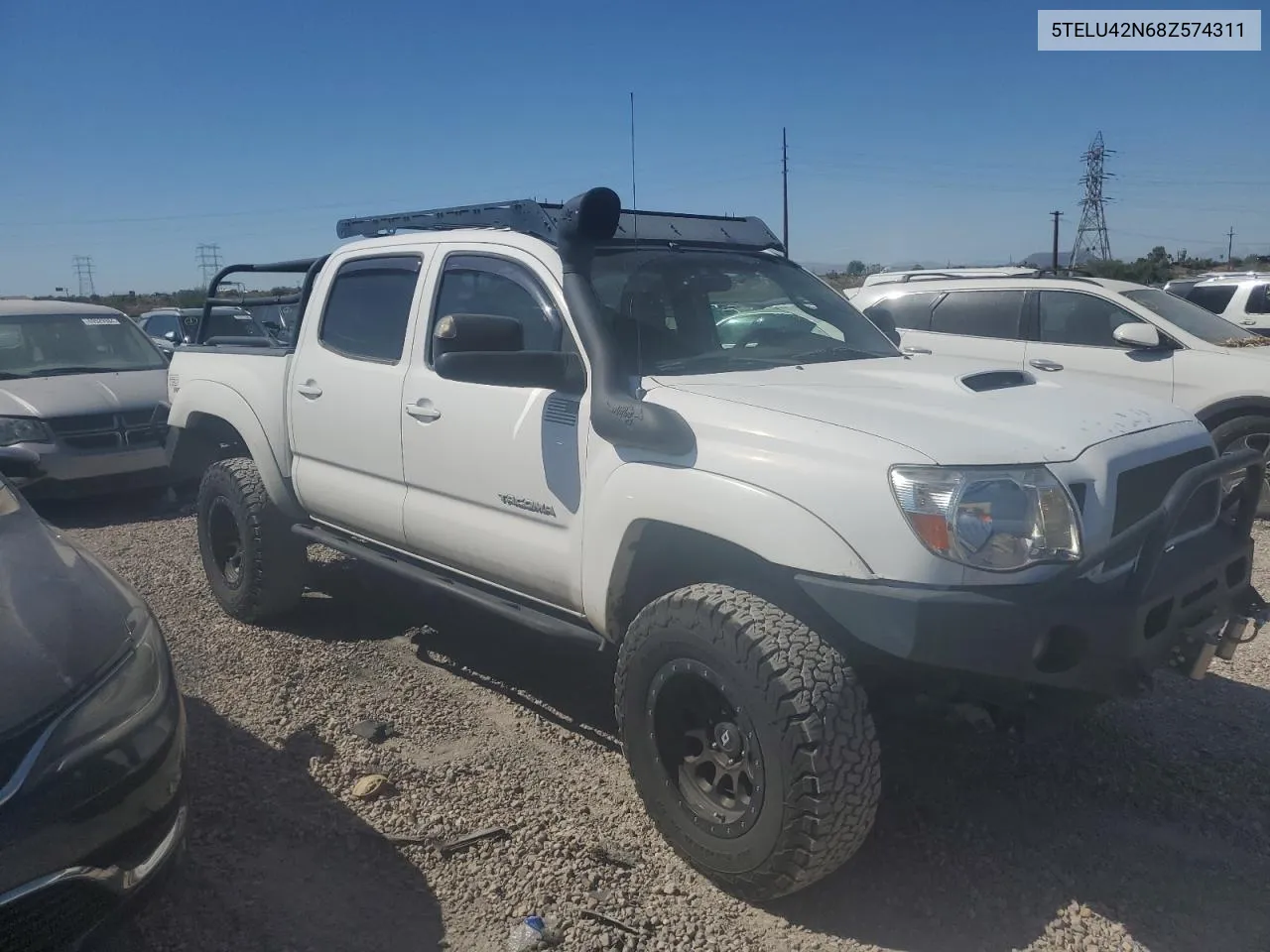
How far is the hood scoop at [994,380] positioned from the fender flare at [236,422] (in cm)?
321

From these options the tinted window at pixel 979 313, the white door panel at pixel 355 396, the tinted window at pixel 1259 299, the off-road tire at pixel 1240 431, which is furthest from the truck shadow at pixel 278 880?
the tinted window at pixel 1259 299

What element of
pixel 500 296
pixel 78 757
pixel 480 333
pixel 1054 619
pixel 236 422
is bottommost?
pixel 78 757

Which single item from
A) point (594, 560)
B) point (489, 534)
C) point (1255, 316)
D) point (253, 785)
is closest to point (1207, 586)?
point (594, 560)

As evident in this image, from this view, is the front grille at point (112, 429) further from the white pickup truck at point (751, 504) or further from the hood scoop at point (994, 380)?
the hood scoop at point (994, 380)

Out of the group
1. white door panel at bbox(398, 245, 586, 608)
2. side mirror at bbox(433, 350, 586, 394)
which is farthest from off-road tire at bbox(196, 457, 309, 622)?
side mirror at bbox(433, 350, 586, 394)

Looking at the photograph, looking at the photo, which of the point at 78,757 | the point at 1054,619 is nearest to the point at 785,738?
the point at 1054,619

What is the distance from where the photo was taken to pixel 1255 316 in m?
11.9

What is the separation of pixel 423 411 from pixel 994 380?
6.93 feet

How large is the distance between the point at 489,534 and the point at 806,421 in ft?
4.60

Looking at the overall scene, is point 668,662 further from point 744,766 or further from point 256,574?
point 256,574

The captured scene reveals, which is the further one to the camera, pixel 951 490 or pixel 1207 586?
pixel 1207 586

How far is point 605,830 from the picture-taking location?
128 inches

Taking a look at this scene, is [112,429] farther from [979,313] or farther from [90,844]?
[979,313]

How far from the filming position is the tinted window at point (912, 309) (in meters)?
8.78
